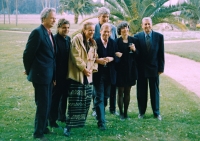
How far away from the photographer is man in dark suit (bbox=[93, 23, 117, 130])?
17.8 feet

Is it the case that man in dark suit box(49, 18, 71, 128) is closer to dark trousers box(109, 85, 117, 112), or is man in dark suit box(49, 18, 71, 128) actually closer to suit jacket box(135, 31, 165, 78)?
dark trousers box(109, 85, 117, 112)

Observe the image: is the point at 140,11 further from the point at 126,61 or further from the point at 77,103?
the point at 77,103

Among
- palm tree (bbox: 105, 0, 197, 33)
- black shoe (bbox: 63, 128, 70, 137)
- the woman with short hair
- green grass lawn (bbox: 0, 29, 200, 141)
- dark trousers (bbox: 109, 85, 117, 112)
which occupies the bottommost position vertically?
green grass lawn (bbox: 0, 29, 200, 141)

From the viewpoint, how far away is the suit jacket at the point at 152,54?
600cm

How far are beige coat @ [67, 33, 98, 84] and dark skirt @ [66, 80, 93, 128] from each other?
5.1 inches

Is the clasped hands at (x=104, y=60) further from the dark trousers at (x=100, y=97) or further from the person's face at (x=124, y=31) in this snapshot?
the person's face at (x=124, y=31)

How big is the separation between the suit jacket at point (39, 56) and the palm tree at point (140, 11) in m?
9.31

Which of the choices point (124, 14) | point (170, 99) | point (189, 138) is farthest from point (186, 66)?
point (189, 138)

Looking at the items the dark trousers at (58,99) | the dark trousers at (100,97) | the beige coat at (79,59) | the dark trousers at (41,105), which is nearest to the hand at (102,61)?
the beige coat at (79,59)

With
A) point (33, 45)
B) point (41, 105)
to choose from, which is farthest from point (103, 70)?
point (33, 45)

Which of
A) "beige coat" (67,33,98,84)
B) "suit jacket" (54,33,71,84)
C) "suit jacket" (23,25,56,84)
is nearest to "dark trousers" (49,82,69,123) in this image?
"suit jacket" (54,33,71,84)

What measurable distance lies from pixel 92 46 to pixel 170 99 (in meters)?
3.75

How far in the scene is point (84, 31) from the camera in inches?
201

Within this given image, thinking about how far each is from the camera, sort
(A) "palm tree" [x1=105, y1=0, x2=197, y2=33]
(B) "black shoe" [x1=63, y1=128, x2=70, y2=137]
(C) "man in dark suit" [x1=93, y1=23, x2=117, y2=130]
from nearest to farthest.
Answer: (B) "black shoe" [x1=63, y1=128, x2=70, y2=137]
(C) "man in dark suit" [x1=93, y1=23, x2=117, y2=130]
(A) "palm tree" [x1=105, y1=0, x2=197, y2=33]
